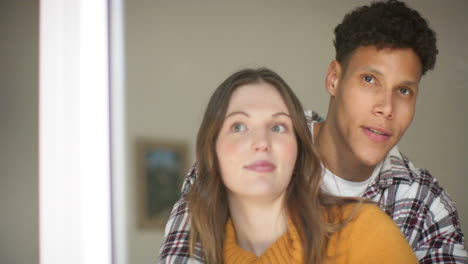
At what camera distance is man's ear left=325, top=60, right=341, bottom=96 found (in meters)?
1.00

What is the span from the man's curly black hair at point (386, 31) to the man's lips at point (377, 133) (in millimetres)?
158

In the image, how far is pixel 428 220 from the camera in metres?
0.96

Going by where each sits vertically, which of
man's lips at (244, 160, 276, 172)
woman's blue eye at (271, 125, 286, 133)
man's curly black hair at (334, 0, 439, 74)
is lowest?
man's lips at (244, 160, 276, 172)

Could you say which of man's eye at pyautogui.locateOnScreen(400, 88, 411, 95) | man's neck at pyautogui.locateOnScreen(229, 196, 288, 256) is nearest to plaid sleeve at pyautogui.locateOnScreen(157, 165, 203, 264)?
man's neck at pyautogui.locateOnScreen(229, 196, 288, 256)

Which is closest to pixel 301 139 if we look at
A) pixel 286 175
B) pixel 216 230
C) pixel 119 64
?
pixel 286 175

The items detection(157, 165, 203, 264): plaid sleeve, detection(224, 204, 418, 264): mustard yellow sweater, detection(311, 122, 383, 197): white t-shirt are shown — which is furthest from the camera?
detection(311, 122, 383, 197): white t-shirt

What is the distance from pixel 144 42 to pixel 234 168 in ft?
1.49

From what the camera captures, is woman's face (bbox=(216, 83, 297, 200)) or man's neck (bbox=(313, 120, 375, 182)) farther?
man's neck (bbox=(313, 120, 375, 182))

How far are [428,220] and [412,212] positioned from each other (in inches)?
1.5

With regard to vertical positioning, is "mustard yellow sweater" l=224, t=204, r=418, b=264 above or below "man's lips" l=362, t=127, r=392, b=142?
below

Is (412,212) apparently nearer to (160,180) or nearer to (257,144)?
(257,144)

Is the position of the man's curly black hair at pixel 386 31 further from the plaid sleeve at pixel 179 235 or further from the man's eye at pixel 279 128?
the plaid sleeve at pixel 179 235

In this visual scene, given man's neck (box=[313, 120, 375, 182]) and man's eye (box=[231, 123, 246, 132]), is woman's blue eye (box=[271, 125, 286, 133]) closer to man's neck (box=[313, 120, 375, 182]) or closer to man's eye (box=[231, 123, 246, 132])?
man's eye (box=[231, 123, 246, 132])

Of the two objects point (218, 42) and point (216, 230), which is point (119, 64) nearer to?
point (218, 42)
